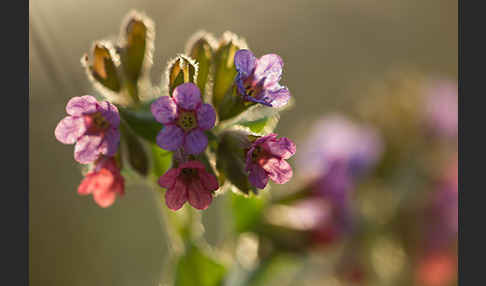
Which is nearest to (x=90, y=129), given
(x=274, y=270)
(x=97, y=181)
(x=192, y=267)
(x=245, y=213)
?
(x=97, y=181)

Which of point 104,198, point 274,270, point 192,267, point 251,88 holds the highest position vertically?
point 251,88

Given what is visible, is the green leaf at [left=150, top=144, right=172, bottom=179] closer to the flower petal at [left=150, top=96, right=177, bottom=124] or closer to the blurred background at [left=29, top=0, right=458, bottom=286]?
the flower petal at [left=150, top=96, right=177, bottom=124]

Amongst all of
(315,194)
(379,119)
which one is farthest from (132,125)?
(379,119)

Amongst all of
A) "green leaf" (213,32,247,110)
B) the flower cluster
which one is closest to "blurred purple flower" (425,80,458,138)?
the flower cluster

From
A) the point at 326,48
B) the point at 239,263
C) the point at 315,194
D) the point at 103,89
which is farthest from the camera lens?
the point at 326,48

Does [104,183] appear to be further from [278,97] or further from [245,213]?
[245,213]

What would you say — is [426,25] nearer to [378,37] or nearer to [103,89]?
[378,37]
